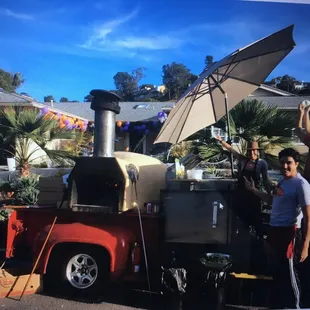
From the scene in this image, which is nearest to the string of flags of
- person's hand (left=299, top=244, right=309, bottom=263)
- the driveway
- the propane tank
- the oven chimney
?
the oven chimney

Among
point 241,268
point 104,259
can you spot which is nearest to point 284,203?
point 241,268

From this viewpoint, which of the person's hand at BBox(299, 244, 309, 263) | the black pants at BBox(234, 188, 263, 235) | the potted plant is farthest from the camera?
the potted plant

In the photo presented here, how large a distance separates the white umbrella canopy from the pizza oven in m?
0.52

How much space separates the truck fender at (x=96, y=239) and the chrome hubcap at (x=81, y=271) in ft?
0.86

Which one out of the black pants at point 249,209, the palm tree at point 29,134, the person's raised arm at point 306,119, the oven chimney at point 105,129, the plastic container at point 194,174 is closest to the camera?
the person's raised arm at point 306,119

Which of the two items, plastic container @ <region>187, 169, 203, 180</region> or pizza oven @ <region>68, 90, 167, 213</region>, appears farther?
plastic container @ <region>187, 169, 203, 180</region>

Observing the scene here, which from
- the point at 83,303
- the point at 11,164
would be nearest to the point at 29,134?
the point at 11,164

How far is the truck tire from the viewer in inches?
163

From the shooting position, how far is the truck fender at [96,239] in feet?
13.1

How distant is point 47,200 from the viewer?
5.01 metres

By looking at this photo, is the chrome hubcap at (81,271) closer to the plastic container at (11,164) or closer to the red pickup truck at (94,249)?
the red pickup truck at (94,249)

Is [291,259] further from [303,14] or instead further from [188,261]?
[303,14]

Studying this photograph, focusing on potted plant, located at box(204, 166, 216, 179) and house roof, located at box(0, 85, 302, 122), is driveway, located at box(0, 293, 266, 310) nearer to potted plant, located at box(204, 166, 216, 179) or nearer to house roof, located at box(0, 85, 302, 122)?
potted plant, located at box(204, 166, 216, 179)

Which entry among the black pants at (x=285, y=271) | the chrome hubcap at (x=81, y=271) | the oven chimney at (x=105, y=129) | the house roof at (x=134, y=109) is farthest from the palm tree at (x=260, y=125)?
the chrome hubcap at (x=81, y=271)
